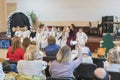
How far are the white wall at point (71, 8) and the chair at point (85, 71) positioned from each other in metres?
9.11

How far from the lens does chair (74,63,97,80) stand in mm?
3754

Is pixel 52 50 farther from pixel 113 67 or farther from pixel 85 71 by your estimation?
pixel 113 67

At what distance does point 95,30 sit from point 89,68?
8629 mm

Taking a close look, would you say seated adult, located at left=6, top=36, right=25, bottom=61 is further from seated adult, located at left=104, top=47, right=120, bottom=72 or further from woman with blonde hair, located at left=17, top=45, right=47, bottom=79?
seated adult, located at left=104, top=47, right=120, bottom=72

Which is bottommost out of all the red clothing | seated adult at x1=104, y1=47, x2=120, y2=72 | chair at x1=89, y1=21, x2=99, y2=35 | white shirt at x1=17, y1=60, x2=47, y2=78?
chair at x1=89, y1=21, x2=99, y2=35

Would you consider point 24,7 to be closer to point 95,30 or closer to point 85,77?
point 95,30

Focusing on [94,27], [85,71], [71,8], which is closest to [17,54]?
[85,71]

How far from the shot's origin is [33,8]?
48.1 feet

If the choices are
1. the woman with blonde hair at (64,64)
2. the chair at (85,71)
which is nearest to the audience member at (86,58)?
the chair at (85,71)

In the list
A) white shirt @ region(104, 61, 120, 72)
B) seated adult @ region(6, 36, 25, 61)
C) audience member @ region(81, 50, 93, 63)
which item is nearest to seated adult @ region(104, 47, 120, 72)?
white shirt @ region(104, 61, 120, 72)

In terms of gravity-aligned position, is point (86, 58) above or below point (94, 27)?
above

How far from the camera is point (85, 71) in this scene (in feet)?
12.6

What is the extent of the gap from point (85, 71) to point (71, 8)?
10241 millimetres

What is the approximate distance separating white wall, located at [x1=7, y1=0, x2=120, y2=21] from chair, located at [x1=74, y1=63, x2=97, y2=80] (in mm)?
9106
